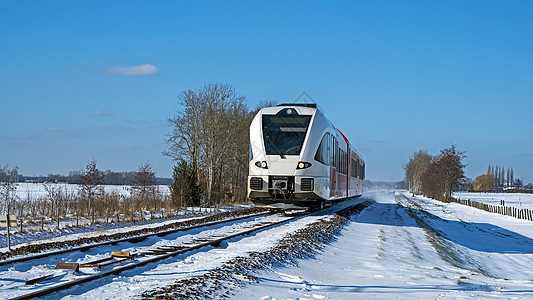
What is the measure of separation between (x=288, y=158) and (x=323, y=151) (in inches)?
67.2

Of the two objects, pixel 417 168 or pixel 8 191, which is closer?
pixel 8 191

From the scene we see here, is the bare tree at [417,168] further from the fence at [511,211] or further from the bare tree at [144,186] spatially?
the bare tree at [144,186]

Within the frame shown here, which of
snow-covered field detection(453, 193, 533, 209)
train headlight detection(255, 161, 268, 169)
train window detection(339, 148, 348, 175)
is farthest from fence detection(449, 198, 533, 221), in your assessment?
train headlight detection(255, 161, 268, 169)

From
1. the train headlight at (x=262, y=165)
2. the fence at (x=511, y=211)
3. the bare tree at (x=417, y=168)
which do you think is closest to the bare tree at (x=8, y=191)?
the train headlight at (x=262, y=165)

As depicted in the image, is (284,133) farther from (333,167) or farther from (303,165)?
(333,167)

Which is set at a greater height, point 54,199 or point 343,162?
point 343,162

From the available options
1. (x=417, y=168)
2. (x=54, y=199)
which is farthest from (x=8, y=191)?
(x=417, y=168)

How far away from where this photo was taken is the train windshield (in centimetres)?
1938

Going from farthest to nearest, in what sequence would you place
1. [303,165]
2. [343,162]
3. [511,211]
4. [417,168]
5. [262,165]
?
[417,168], [511,211], [343,162], [262,165], [303,165]

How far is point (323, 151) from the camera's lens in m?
20.2

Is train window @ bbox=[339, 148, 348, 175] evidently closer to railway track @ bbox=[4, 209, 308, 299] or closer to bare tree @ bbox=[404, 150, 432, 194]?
railway track @ bbox=[4, 209, 308, 299]

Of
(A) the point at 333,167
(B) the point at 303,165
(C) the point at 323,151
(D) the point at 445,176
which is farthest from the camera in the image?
(D) the point at 445,176

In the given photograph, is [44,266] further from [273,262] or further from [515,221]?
[515,221]

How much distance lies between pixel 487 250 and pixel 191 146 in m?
30.0
